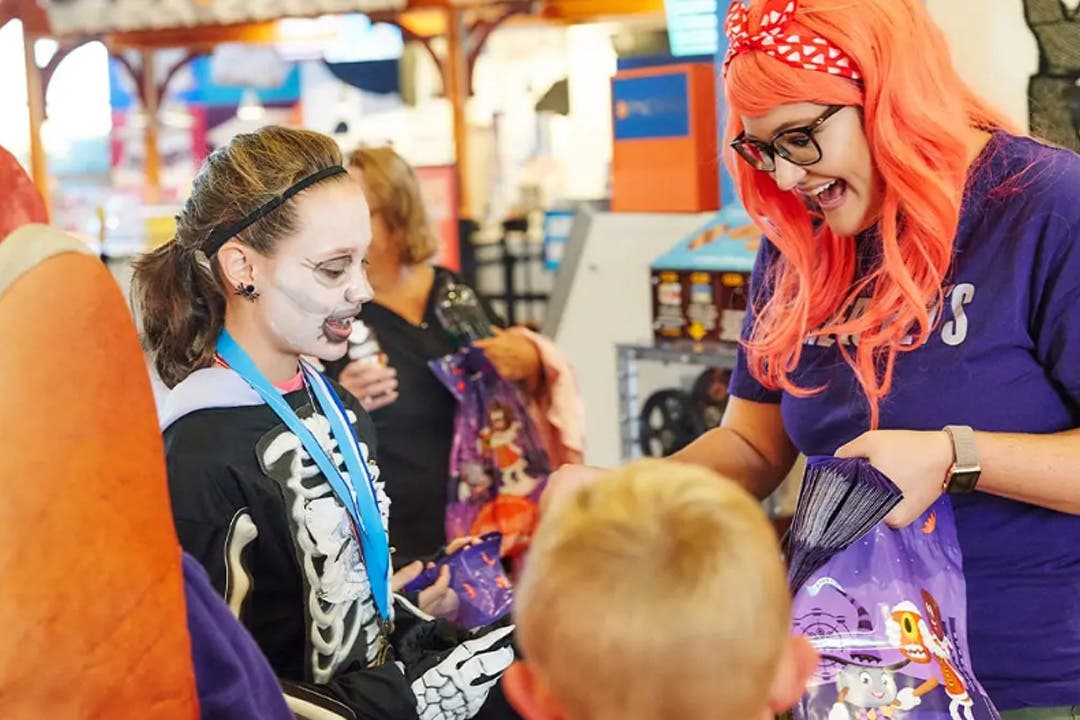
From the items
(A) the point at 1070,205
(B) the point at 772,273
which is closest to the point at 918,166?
(A) the point at 1070,205

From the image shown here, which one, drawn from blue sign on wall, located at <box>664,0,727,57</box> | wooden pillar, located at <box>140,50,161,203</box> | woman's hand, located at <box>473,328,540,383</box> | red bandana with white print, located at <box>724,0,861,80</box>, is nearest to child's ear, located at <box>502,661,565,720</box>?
red bandana with white print, located at <box>724,0,861,80</box>

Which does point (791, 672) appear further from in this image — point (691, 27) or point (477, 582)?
point (691, 27)

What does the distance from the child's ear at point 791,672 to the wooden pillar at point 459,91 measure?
6492 mm

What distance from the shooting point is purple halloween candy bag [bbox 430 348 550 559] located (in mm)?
3002

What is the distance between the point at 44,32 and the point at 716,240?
19.3 feet

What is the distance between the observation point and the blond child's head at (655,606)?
84 centimetres

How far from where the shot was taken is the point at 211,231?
1.73 metres

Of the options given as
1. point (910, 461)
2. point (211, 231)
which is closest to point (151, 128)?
point (211, 231)

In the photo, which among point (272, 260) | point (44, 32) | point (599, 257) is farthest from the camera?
point (44, 32)

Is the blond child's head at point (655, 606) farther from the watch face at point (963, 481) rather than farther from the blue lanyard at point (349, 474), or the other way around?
the blue lanyard at point (349, 474)

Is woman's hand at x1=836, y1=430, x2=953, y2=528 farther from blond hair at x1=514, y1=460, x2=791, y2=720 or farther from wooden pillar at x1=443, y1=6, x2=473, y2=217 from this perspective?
wooden pillar at x1=443, y1=6, x2=473, y2=217

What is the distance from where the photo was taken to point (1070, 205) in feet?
4.85

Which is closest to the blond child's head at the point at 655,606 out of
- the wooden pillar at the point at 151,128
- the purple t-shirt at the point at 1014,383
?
the purple t-shirt at the point at 1014,383

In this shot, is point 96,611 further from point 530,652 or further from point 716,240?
point 716,240
